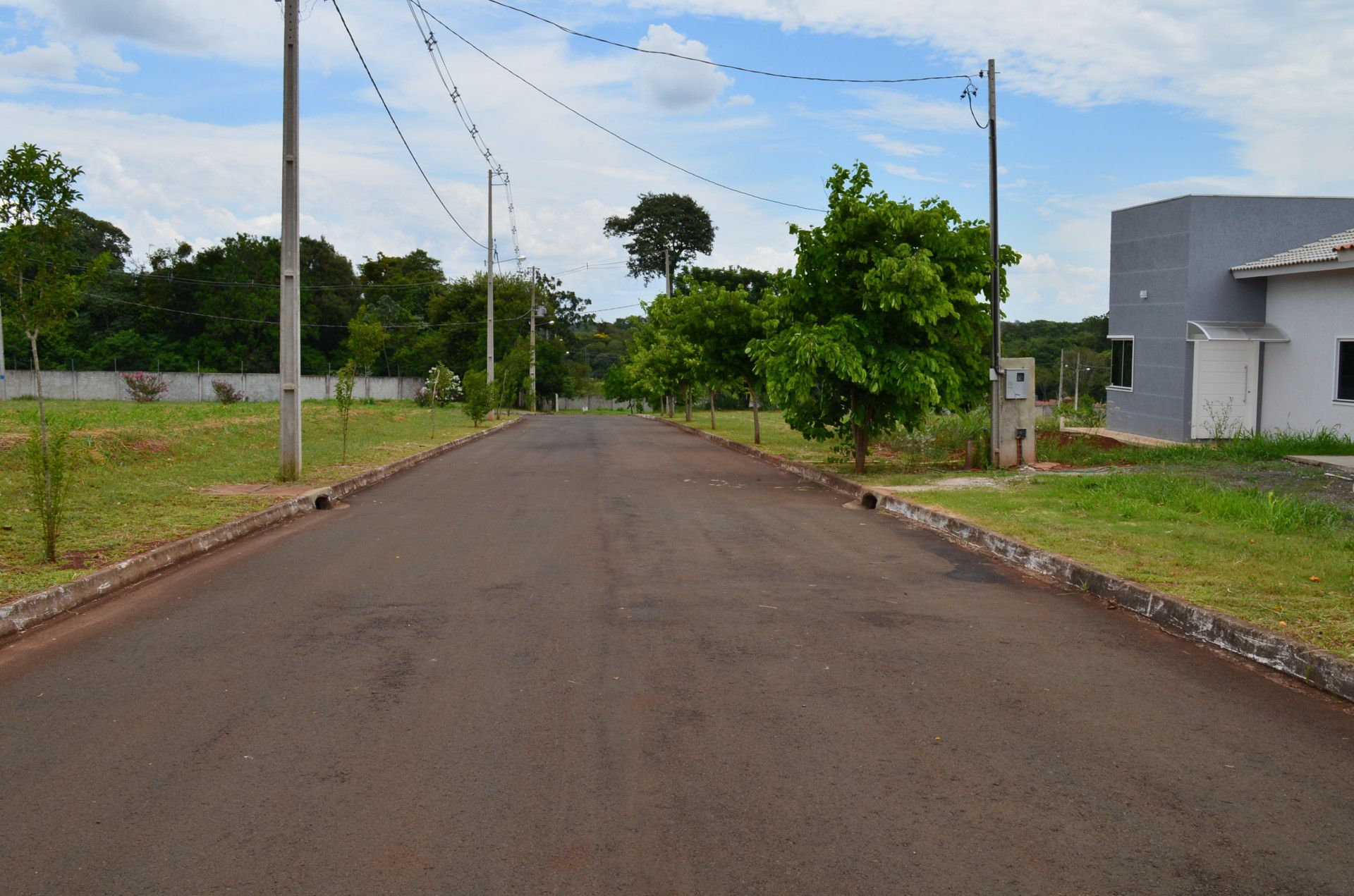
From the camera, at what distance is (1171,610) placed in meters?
7.38

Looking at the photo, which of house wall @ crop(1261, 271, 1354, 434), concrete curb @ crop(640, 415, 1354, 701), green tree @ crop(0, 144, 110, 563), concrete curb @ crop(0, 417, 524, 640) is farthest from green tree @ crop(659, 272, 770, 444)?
green tree @ crop(0, 144, 110, 563)

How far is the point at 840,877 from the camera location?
3.60 metres

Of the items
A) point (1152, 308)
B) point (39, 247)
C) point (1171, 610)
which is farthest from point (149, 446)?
point (1152, 308)

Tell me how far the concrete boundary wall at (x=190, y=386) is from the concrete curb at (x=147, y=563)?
44.0 meters

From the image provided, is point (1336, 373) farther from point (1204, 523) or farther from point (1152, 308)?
point (1204, 523)

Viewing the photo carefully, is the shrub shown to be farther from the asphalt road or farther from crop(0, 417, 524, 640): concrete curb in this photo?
the asphalt road

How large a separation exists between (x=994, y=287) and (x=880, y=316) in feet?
6.43

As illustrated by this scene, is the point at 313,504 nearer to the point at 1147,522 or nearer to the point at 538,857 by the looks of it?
the point at 1147,522

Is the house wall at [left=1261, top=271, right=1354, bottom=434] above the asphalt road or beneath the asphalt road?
above

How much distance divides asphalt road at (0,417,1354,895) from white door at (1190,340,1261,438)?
15.0 meters

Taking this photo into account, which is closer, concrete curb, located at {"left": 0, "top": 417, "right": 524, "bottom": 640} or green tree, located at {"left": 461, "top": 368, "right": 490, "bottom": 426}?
concrete curb, located at {"left": 0, "top": 417, "right": 524, "bottom": 640}

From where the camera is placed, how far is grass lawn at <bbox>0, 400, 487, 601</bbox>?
962 centimetres

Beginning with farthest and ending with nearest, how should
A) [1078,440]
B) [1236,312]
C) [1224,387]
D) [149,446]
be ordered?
[1236,312]
[1078,440]
[1224,387]
[149,446]

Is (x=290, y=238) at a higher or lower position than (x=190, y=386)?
higher
